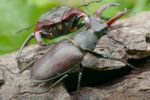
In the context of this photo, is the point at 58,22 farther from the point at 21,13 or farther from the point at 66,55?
the point at 21,13

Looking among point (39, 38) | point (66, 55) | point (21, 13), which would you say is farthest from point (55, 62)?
point (21, 13)

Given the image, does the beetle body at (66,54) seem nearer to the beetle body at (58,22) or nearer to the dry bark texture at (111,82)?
the dry bark texture at (111,82)

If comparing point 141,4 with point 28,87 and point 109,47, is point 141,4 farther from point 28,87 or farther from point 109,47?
point 28,87

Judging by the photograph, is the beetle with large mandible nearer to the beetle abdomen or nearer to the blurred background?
the beetle abdomen

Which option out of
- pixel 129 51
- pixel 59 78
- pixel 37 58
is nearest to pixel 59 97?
pixel 59 78

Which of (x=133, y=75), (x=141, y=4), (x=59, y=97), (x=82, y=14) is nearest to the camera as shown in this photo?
(x=59, y=97)

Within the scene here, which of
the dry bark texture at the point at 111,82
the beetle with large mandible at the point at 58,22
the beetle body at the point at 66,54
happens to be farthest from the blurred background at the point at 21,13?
the beetle body at the point at 66,54

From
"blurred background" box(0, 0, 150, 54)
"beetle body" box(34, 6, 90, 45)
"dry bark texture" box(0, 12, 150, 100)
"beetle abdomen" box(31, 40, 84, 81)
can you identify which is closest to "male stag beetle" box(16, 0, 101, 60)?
"beetle body" box(34, 6, 90, 45)
